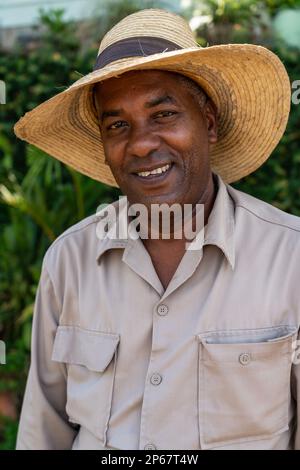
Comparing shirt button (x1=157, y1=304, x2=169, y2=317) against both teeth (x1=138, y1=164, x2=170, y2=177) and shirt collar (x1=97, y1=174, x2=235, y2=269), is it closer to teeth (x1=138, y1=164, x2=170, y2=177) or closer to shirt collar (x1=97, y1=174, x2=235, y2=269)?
shirt collar (x1=97, y1=174, x2=235, y2=269)

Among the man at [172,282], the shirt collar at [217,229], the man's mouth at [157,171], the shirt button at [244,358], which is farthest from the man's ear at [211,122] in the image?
the shirt button at [244,358]

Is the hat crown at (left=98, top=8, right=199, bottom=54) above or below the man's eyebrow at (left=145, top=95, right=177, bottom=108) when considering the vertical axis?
above

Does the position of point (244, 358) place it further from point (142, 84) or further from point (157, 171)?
point (142, 84)

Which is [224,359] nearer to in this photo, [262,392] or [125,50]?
[262,392]

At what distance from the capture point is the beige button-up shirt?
6.99 ft

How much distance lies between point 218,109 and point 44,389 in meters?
1.16

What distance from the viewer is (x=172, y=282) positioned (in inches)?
87.6

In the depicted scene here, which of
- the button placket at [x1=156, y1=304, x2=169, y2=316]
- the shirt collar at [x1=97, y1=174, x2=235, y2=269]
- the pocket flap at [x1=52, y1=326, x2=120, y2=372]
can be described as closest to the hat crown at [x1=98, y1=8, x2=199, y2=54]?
the shirt collar at [x1=97, y1=174, x2=235, y2=269]

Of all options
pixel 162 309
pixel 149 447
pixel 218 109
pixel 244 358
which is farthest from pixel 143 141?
pixel 149 447

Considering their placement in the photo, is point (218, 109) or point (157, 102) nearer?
point (157, 102)

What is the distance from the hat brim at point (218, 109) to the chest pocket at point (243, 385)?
738mm

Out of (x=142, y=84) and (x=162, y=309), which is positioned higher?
(x=142, y=84)

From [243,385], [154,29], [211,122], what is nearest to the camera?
[243,385]

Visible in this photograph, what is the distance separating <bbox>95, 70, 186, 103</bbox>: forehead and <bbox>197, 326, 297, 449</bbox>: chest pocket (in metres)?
0.77
